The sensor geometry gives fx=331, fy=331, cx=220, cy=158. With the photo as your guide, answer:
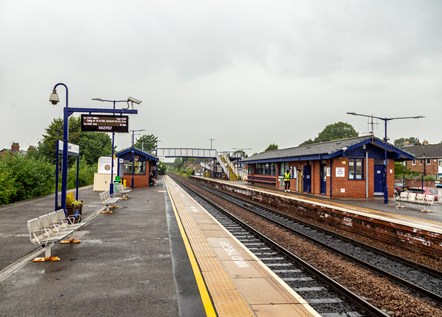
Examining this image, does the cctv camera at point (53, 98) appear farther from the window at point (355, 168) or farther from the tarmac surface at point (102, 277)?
the window at point (355, 168)

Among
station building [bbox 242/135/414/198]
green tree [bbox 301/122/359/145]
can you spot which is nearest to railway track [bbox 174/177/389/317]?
station building [bbox 242/135/414/198]

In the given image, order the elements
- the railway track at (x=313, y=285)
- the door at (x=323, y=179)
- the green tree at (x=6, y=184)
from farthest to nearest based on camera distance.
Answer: the door at (x=323, y=179) → the green tree at (x=6, y=184) → the railway track at (x=313, y=285)

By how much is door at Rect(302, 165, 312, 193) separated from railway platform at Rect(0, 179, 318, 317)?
55.7 ft

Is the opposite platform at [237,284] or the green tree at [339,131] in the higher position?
the green tree at [339,131]

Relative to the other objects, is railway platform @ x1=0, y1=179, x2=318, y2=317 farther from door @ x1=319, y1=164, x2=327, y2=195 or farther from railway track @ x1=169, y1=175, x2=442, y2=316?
door @ x1=319, y1=164, x2=327, y2=195

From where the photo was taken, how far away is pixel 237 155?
68125 mm

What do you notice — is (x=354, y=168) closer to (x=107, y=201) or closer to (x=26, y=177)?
(x=107, y=201)

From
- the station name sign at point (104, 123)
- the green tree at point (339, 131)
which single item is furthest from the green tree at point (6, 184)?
the green tree at point (339, 131)

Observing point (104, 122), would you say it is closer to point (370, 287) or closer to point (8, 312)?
point (8, 312)

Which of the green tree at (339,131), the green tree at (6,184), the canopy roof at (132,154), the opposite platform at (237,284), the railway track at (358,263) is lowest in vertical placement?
the railway track at (358,263)

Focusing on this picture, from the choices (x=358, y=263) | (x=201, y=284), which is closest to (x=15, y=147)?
(x=201, y=284)

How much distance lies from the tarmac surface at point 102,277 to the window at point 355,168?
15943 mm

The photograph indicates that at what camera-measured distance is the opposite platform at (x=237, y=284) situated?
15.6 feet

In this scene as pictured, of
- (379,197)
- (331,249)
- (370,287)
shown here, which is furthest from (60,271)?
(379,197)
